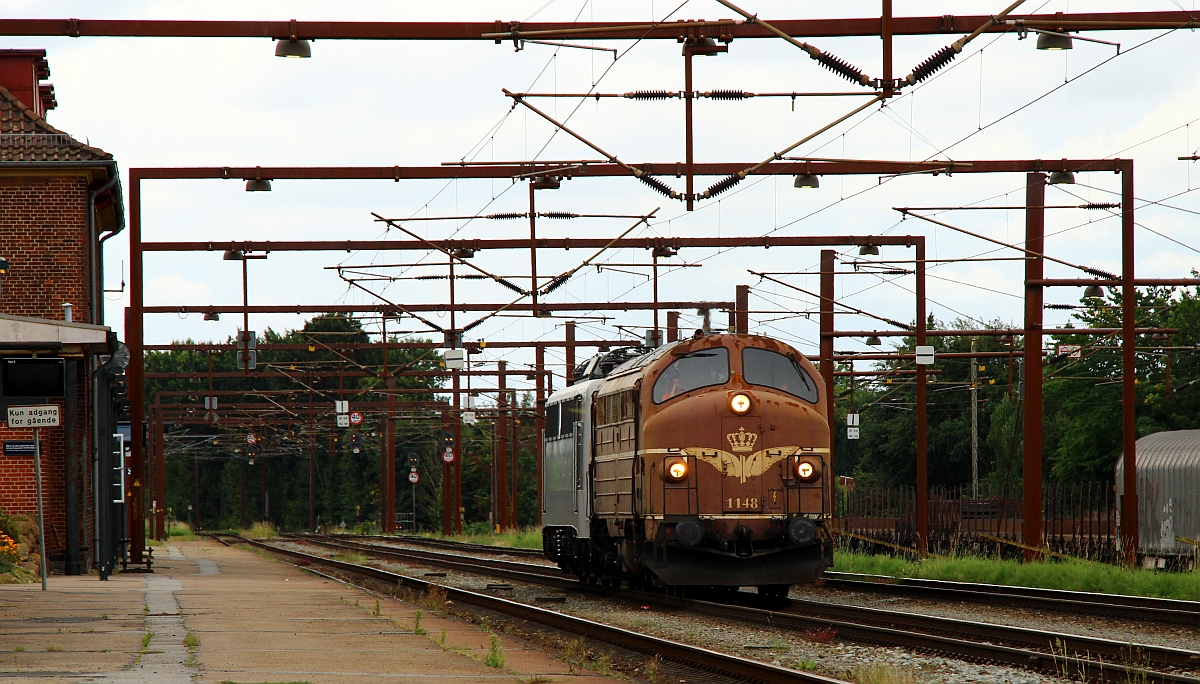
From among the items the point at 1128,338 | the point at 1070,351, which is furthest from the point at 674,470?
the point at 1070,351

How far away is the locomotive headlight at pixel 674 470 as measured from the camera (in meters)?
19.8

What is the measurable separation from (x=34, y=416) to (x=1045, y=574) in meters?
15.9

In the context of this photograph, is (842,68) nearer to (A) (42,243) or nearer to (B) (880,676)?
(B) (880,676)

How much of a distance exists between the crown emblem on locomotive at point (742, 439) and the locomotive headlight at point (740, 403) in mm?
242

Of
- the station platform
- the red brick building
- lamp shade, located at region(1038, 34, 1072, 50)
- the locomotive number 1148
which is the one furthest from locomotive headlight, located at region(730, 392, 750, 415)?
the red brick building

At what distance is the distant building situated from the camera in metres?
31.3

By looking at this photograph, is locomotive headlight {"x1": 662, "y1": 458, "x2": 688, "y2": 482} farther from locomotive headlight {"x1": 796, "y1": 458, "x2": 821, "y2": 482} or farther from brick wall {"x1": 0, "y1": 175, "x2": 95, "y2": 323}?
brick wall {"x1": 0, "y1": 175, "x2": 95, "y2": 323}

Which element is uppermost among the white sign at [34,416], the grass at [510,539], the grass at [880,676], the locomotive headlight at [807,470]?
the white sign at [34,416]

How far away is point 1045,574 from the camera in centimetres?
2427

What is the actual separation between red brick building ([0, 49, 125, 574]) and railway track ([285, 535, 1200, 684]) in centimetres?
1111

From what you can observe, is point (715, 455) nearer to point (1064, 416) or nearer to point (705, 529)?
point (705, 529)

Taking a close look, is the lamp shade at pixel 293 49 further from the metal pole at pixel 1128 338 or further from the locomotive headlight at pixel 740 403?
the metal pole at pixel 1128 338

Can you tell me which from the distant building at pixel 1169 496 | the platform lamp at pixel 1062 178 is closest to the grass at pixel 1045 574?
the distant building at pixel 1169 496

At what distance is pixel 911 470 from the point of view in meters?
76.1
